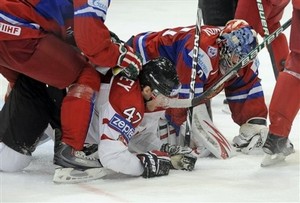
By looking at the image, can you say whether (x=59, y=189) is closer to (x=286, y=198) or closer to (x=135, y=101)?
(x=135, y=101)

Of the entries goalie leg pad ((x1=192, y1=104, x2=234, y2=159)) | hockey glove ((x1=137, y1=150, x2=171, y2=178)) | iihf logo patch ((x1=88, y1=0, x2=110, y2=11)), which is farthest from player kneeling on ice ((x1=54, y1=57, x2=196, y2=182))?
iihf logo patch ((x1=88, y1=0, x2=110, y2=11))

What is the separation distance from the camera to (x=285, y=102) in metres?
2.71

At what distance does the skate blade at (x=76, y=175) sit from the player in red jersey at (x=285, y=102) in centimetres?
58

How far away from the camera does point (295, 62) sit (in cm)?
270

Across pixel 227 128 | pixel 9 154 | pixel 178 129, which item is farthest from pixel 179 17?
pixel 9 154

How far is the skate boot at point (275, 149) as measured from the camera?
108 inches

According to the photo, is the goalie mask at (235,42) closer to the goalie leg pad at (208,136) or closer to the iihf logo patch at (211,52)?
the iihf logo patch at (211,52)

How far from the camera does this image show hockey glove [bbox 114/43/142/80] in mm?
2621

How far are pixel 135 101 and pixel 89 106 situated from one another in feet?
0.50

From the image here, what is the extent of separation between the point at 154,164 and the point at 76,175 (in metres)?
0.26

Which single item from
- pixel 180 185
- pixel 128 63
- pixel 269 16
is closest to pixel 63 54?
pixel 128 63

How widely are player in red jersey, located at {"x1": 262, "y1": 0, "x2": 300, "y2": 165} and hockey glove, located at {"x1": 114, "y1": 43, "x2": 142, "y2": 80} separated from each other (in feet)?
1.61

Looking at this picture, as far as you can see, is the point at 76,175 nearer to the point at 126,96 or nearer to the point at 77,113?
the point at 77,113

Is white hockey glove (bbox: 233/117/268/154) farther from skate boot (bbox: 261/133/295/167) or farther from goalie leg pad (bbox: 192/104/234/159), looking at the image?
skate boot (bbox: 261/133/295/167)
